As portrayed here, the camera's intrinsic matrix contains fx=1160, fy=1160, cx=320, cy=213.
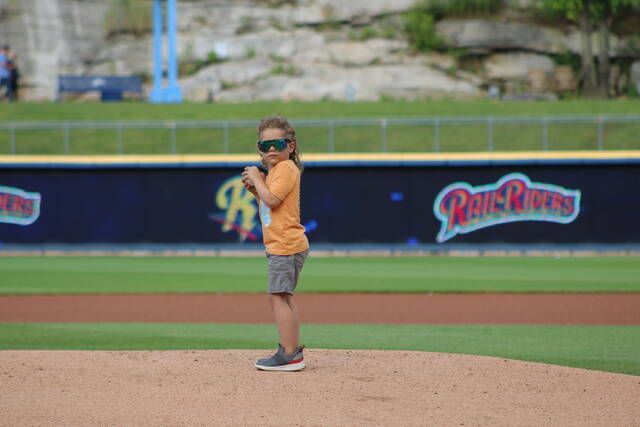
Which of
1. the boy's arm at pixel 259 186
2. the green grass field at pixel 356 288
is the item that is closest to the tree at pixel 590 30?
the green grass field at pixel 356 288

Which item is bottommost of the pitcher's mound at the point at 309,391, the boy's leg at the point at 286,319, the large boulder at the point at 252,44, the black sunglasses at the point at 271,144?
the pitcher's mound at the point at 309,391

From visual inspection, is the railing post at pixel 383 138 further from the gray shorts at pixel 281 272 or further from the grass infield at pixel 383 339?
the gray shorts at pixel 281 272

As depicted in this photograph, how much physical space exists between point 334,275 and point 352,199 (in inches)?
195

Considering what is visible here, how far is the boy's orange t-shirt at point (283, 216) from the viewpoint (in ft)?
26.1

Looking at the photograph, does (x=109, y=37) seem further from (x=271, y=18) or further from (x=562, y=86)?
(x=562, y=86)

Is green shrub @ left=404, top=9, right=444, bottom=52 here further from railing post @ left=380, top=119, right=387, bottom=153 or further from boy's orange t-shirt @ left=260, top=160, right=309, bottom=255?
boy's orange t-shirt @ left=260, top=160, right=309, bottom=255

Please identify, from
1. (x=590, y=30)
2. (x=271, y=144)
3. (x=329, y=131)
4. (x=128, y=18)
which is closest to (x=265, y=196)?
(x=271, y=144)

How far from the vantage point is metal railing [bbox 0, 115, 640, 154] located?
2762cm

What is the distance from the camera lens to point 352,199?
79.5 feet

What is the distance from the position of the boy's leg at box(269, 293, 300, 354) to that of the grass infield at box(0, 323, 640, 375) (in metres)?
2.13

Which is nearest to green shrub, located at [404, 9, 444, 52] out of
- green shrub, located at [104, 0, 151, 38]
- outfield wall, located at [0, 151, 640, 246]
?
green shrub, located at [104, 0, 151, 38]

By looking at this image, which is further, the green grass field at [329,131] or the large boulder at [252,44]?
the large boulder at [252,44]

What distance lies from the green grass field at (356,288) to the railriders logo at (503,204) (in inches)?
38.2

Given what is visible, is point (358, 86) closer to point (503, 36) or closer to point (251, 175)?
point (503, 36)
